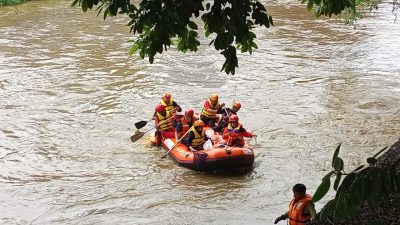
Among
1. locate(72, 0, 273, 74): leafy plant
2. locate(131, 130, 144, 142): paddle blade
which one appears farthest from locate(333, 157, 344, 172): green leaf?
locate(131, 130, 144, 142): paddle blade

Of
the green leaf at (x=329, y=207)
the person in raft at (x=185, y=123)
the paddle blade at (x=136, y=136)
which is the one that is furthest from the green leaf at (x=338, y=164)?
the paddle blade at (x=136, y=136)

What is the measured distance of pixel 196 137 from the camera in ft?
34.4

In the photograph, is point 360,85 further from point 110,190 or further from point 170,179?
point 110,190

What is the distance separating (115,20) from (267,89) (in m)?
12.4

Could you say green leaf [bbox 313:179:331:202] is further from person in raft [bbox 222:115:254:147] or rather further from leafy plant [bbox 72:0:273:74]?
person in raft [bbox 222:115:254:147]

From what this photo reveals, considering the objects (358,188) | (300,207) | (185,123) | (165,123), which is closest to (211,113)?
(185,123)

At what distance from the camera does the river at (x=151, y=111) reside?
9289 mm

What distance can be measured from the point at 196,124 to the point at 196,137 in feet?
0.98

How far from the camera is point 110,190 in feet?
31.9

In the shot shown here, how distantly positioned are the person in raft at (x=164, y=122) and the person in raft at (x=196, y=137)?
980mm

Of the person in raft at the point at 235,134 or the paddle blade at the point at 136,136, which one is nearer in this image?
the person in raft at the point at 235,134

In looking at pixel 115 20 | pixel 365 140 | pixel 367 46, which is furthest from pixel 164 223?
pixel 115 20

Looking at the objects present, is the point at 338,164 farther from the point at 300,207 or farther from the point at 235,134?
the point at 235,134

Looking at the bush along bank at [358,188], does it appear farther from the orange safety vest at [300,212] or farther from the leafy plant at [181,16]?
the orange safety vest at [300,212]
